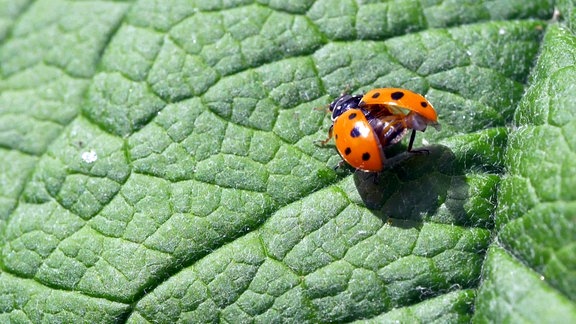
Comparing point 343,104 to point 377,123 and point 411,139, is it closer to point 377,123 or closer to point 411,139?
point 377,123

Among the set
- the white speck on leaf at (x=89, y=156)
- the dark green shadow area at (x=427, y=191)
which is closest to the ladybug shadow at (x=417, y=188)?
the dark green shadow area at (x=427, y=191)

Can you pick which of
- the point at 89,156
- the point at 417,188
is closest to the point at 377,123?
the point at 417,188

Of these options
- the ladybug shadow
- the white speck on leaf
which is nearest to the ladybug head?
the ladybug shadow

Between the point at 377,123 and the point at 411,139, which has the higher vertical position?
the point at 377,123

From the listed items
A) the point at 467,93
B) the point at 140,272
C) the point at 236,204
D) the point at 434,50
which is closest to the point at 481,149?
the point at 467,93

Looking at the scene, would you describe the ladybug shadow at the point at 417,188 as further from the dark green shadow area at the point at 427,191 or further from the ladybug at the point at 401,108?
the ladybug at the point at 401,108

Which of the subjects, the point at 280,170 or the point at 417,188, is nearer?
the point at 417,188

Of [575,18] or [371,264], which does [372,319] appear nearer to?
[371,264]

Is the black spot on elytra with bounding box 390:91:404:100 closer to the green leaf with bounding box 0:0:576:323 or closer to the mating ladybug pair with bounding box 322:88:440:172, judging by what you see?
the mating ladybug pair with bounding box 322:88:440:172
